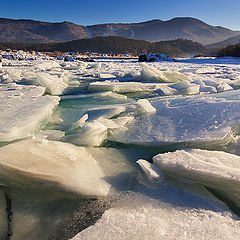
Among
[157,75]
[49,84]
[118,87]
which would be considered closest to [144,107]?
[118,87]

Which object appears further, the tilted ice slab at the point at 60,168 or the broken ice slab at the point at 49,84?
the broken ice slab at the point at 49,84

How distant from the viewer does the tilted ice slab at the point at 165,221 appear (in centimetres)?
55

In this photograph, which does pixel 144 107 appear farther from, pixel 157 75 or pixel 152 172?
pixel 157 75

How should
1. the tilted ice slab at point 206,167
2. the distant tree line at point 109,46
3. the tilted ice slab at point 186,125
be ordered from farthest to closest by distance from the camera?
the distant tree line at point 109,46
the tilted ice slab at point 186,125
the tilted ice slab at point 206,167

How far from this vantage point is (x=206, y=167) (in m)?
0.77

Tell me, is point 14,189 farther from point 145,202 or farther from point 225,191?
point 225,191

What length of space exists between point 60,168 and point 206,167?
1.78 ft

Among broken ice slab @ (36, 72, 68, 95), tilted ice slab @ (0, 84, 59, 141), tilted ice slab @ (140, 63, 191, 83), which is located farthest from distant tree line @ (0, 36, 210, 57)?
tilted ice slab @ (0, 84, 59, 141)

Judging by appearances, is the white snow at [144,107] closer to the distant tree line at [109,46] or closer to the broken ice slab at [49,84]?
the broken ice slab at [49,84]

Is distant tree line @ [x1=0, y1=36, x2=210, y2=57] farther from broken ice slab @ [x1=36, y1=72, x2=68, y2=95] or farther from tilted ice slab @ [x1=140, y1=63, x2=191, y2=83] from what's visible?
broken ice slab @ [x1=36, y1=72, x2=68, y2=95]

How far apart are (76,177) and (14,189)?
22cm

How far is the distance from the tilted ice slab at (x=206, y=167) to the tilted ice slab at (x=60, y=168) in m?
0.18

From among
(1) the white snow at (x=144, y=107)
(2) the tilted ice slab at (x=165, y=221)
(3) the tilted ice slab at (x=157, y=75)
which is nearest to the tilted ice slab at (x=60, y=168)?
(2) the tilted ice slab at (x=165, y=221)

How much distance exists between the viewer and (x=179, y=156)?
2.77ft
